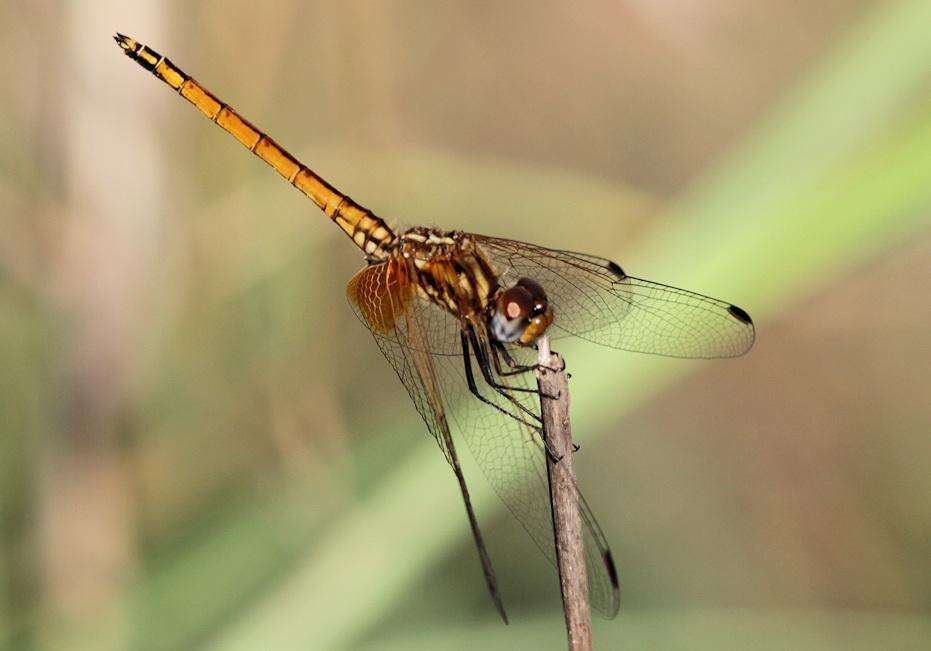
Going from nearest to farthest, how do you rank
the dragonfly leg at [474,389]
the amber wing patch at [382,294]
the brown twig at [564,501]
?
the brown twig at [564,501]
the dragonfly leg at [474,389]
the amber wing patch at [382,294]

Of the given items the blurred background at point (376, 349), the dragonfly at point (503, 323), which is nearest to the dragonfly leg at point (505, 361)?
the dragonfly at point (503, 323)

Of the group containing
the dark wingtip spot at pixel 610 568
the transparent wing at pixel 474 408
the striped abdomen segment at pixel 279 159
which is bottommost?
the dark wingtip spot at pixel 610 568

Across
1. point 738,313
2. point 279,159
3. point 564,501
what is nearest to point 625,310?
point 738,313

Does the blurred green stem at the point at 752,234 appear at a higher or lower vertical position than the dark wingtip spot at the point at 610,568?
higher

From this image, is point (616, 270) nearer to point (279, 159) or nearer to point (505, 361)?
point (505, 361)

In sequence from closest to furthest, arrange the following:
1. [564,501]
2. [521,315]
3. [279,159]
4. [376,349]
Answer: [564,501], [521,315], [279,159], [376,349]

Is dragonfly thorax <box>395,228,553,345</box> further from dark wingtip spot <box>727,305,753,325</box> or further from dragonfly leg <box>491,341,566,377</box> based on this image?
dark wingtip spot <box>727,305,753,325</box>

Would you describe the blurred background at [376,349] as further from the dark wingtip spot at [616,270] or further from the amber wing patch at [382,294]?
the amber wing patch at [382,294]
